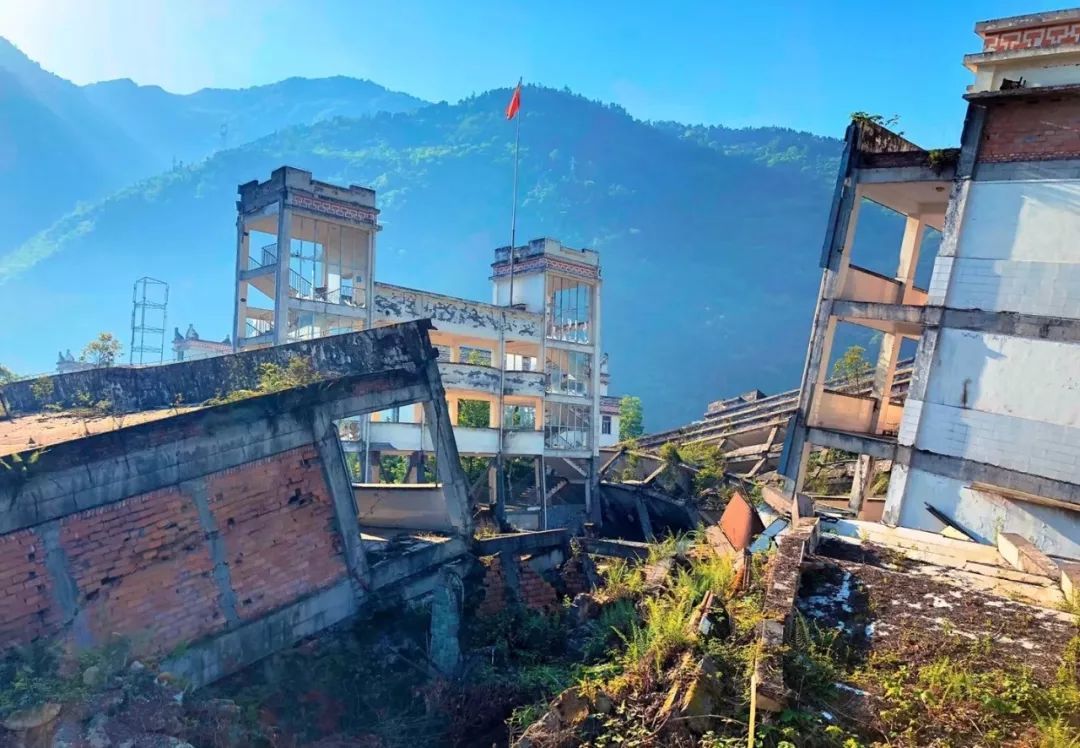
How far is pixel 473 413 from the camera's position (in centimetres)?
2841

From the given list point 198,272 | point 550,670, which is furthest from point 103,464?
point 198,272

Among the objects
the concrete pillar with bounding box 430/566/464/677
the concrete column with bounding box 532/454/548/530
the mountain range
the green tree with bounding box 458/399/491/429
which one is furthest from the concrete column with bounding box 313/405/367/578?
the mountain range

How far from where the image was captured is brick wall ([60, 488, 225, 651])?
7496 mm

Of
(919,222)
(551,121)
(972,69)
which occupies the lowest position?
(919,222)

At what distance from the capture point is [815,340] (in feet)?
52.3

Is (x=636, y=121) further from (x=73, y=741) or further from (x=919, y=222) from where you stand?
(x=73, y=741)

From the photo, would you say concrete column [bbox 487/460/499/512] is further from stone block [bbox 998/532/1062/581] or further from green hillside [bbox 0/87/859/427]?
green hillside [bbox 0/87/859/427]

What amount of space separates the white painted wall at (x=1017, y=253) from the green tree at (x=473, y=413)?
17309mm

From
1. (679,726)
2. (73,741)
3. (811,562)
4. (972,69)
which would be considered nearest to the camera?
(679,726)

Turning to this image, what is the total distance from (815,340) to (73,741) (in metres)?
14.1

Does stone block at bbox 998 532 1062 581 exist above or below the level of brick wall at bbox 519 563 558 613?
above

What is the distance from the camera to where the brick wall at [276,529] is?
8539mm

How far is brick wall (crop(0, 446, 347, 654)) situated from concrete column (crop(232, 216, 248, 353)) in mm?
13122

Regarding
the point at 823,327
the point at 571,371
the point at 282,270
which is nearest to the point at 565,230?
the point at 571,371
